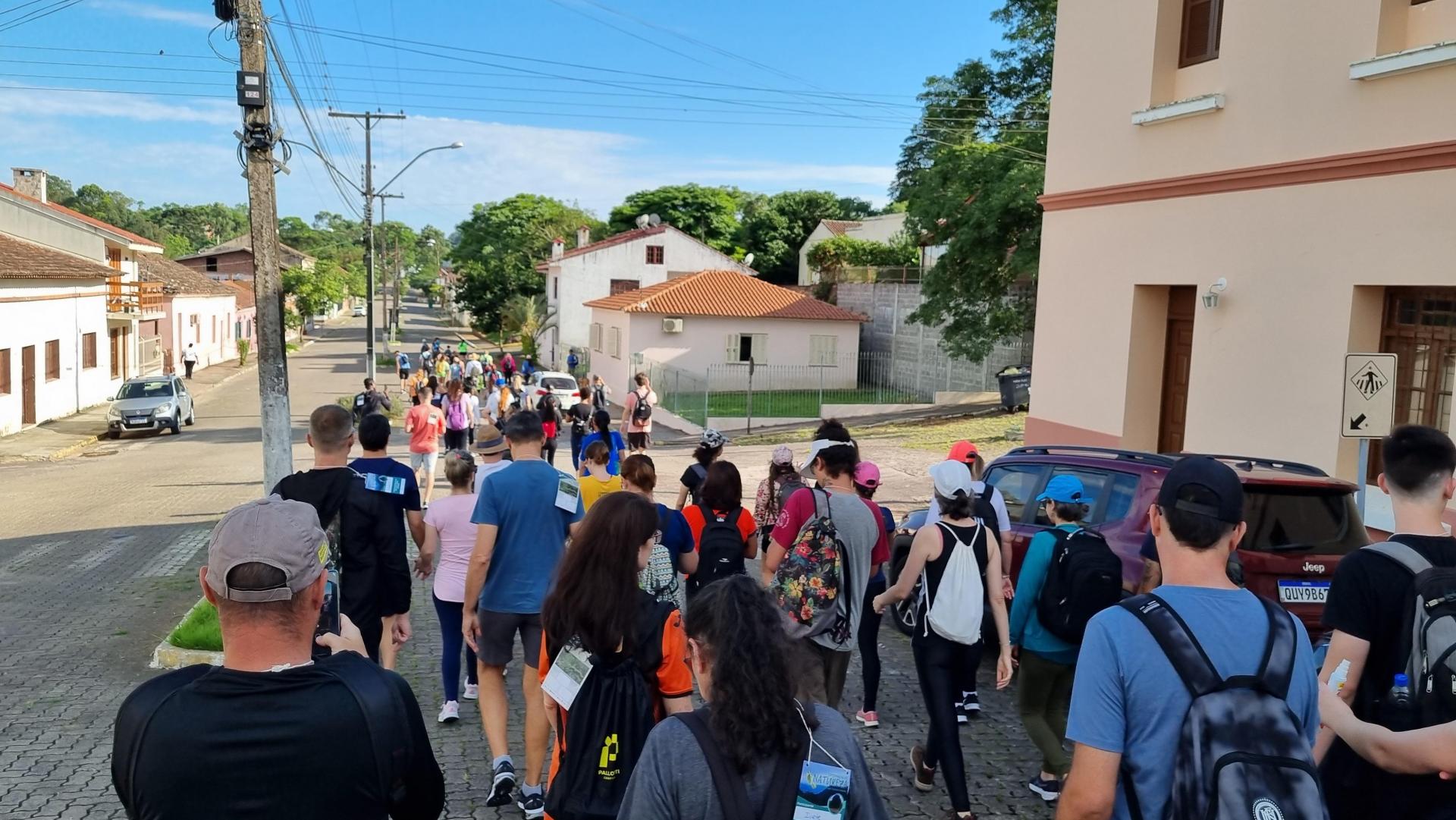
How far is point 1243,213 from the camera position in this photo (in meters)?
10.5

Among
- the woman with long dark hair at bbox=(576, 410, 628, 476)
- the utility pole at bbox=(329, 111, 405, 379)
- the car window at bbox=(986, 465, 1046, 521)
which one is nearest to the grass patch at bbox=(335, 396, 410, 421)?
the utility pole at bbox=(329, 111, 405, 379)

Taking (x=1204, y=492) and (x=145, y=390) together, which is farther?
(x=145, y=390)

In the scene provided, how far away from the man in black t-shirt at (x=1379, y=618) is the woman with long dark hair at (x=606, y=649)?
200cm

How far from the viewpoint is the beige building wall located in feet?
29.6

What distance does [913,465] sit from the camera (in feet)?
64.4

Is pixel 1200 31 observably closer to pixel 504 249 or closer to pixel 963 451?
pixel 963 451

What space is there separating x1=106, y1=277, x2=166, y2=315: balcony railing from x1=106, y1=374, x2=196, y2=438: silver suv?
7869 mm

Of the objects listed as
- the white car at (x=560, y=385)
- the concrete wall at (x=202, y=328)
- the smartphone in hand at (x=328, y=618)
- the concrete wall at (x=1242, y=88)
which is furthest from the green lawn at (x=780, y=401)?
the concrete wall at (x=202, y=328)

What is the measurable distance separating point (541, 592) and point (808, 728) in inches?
112

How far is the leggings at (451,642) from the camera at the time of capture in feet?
18.8

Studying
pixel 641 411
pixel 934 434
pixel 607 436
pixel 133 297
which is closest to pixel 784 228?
pixel 133 297

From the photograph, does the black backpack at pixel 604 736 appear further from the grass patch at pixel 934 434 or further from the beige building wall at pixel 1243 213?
the grass patch at pixel 934 434

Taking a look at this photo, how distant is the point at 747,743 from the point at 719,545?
11.0 feet

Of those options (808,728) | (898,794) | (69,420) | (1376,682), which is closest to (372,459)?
(898,794)
